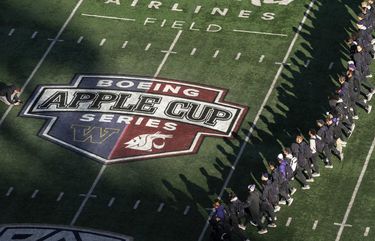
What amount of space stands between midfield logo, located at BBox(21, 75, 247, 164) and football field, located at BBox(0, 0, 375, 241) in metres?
0.05

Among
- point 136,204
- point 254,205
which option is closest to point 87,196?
point 136,204

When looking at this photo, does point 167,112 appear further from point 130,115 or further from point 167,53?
point 167,53

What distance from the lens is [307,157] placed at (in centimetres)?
3916

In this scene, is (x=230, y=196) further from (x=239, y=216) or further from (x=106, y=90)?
(x=106, y=90)

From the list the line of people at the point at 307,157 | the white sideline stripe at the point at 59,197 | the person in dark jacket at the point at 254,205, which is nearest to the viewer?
the line of people at the point at 307,157

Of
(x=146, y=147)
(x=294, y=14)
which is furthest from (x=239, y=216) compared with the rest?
(x=294, y=14)

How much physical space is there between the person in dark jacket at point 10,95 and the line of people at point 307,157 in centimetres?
851

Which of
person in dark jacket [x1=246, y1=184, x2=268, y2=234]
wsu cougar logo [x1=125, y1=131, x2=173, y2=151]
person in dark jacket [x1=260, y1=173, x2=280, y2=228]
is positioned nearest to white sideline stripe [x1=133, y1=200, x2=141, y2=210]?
wsu cougar logo [x1=125, y1=131, x2=173, y2=151]

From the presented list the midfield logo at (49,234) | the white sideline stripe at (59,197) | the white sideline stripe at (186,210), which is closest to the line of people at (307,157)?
the white sideline stripe at (186,210)

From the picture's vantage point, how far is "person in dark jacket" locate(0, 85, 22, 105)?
43375 mm

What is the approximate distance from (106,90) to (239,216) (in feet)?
28.0

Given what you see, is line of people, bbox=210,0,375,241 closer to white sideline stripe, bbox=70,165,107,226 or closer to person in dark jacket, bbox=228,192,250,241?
person in dark jacket, bbox=228,192,250,241

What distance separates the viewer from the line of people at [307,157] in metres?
37.1

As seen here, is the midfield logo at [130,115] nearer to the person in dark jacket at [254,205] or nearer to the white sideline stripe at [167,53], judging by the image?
the white sideline stripe at [167,53]
